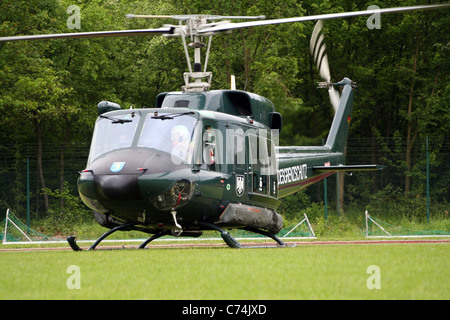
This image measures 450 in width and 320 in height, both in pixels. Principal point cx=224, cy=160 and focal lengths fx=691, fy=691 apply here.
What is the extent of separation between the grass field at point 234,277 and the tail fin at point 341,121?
25.2 feet

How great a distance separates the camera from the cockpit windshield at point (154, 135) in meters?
12.2

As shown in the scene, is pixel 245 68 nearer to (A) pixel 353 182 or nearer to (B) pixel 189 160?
(A) pixel 353 182

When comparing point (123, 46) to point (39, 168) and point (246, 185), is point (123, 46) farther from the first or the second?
point (246, 185)

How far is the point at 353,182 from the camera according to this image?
26781 mm

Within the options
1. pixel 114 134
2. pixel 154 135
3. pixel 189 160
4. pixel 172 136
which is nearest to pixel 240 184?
pixel 189 160

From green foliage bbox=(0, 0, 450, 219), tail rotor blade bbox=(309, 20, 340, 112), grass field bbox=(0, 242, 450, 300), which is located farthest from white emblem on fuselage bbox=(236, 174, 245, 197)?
green foliage bbox=(0, 0, 450, 219)

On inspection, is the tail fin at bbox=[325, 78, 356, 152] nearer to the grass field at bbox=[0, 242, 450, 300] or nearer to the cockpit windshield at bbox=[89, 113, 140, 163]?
the cockpit windshield at bbox=[89, 113, 140, 163]

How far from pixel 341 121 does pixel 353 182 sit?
8744mm

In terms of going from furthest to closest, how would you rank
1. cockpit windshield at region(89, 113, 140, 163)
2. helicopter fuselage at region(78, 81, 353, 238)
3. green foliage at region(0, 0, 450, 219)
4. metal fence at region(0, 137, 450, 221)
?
green foliage at region(0, 0, 450, 219) → metal fence at region(0, 137, 450, 221) → cockpit windshield at region(89, 113, 140, 163) → helicopter fuselage at region(78, 81, 353, 238)

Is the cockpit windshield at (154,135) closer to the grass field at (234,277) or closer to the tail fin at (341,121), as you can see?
the grass field at (234,277)

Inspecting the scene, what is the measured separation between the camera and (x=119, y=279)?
762 centimetres

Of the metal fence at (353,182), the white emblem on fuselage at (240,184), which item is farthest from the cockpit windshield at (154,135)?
the metal fence at (353,182)

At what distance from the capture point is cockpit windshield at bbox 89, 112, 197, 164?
12.2 metres

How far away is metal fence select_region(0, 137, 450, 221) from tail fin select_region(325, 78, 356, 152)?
6104 mm
